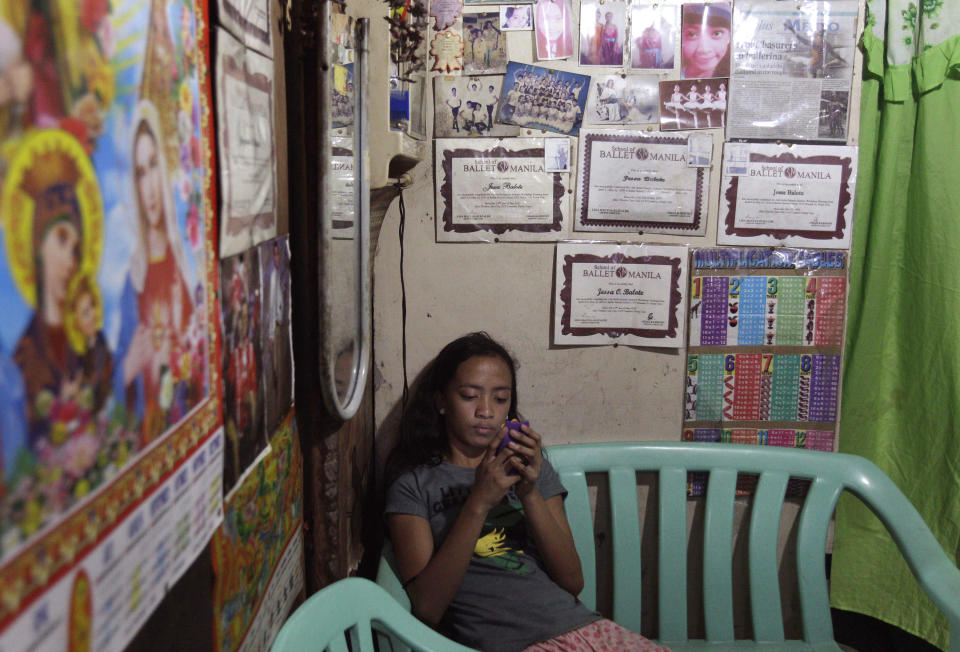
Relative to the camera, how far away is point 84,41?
1.74 feet

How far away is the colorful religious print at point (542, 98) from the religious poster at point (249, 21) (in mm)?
746

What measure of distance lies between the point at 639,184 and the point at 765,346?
1.65 ft

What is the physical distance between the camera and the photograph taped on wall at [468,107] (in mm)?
1643

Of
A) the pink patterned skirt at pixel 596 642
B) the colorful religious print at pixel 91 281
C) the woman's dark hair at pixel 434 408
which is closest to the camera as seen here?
the colorful religious print at pixel 91 281

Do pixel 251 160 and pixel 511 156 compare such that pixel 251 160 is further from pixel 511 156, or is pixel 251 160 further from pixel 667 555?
pixel 667 555

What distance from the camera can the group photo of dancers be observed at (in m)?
1.65

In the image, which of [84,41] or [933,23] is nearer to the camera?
[84,41]

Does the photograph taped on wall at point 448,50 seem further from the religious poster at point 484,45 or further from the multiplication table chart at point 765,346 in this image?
the multiplication table chart at point 765,346

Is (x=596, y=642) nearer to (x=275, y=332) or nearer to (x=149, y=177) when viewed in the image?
(x=275, y=332)

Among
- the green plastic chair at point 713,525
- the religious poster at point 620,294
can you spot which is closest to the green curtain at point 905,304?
the green plastic chair at point 713,525

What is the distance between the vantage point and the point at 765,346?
175 centimetres

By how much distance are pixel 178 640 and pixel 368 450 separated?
100 cm

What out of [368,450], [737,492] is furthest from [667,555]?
[368,450]

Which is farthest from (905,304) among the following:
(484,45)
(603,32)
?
(484,45)
